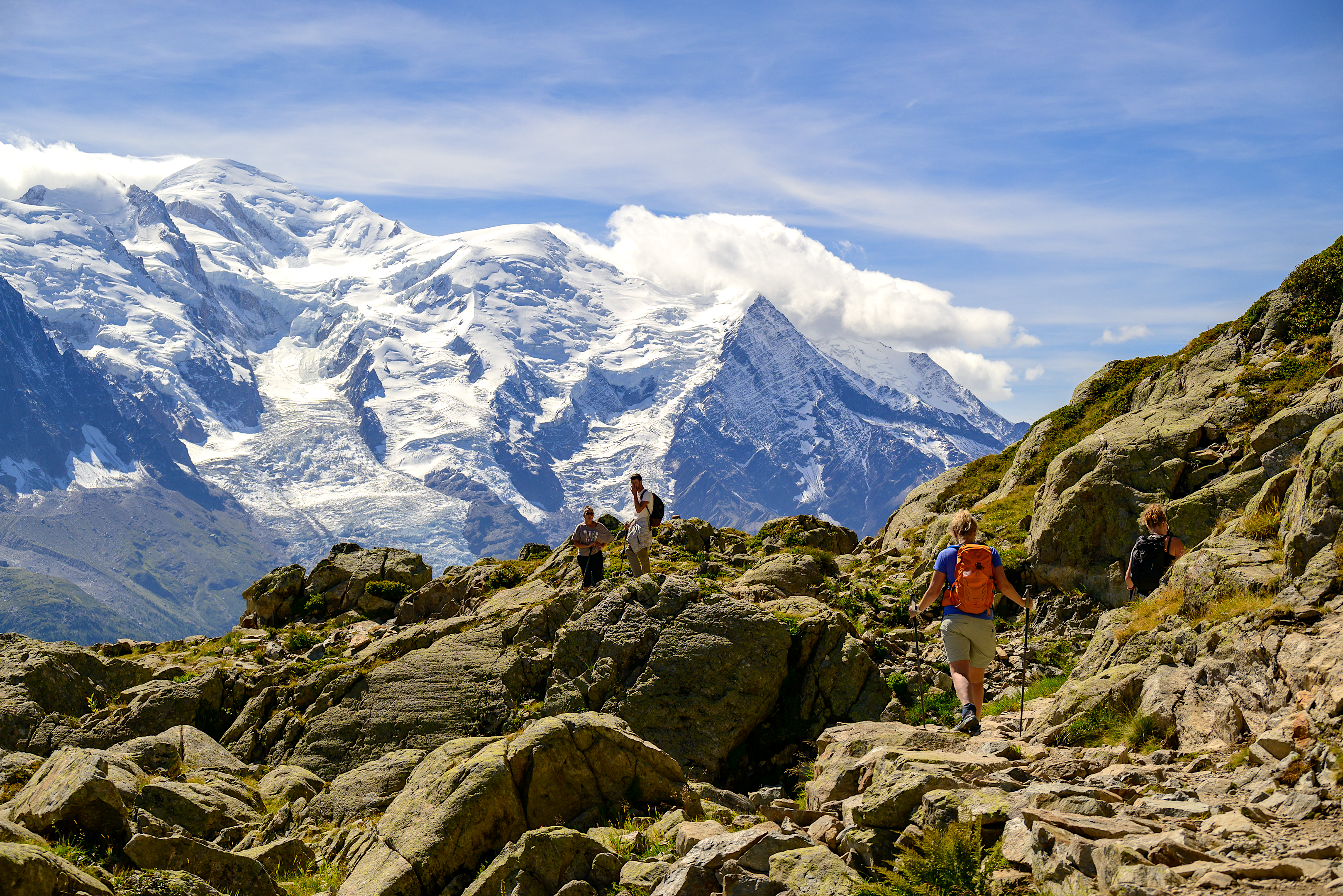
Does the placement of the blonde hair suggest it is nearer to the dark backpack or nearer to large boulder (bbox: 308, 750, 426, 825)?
the dark backpack

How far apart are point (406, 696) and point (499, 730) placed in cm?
265

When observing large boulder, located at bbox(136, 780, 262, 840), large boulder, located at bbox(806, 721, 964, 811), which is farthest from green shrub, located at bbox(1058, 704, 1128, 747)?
large boulder, located at bbox(136, 780, 262, 840)

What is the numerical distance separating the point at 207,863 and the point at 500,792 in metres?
4.27

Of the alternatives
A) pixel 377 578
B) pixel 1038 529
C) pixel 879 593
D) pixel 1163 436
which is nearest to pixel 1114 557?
pixel 1038 529

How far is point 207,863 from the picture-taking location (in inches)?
526

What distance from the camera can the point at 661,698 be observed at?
763 inches

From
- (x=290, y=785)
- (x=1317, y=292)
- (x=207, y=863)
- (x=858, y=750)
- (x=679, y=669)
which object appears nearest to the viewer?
(x=207, y=863)

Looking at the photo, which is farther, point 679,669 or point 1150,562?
point 679,669

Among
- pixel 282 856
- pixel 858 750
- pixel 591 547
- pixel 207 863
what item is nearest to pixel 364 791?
pixel 282 856

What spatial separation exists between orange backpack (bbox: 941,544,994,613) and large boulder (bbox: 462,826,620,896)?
7270 mm

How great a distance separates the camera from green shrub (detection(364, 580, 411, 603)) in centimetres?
4031

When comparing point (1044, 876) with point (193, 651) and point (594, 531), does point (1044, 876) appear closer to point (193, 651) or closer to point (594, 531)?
point (594, 531)

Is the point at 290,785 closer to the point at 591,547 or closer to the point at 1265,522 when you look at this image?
the point at 591,547

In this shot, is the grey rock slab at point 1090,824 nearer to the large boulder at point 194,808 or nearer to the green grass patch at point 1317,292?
the large boulder at point 194,808
